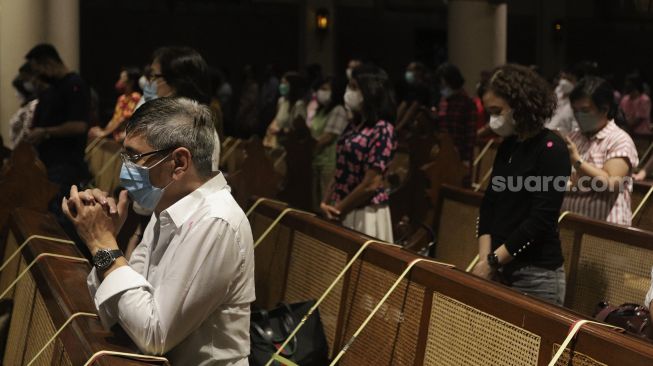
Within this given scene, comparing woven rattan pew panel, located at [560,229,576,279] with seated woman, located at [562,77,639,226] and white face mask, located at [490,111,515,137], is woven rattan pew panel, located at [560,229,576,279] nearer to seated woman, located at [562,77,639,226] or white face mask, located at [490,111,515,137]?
seated woman, located at [562,77,639,226]

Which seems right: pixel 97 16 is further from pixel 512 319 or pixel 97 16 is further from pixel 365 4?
pixel 512 319

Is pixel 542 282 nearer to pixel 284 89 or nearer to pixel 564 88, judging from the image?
pixel 564 88

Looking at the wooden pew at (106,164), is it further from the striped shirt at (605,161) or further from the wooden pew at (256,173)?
the striped shirt at (605,161)

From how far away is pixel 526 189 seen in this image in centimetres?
425

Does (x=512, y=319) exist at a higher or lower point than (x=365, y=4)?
lower

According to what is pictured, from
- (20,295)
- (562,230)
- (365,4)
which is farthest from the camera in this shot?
(365,4)

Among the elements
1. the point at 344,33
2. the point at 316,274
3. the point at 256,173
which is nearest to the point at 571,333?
the point at 316,274

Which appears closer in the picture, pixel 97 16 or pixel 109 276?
pixel 109 276

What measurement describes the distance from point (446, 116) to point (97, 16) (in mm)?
10332

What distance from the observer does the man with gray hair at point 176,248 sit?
270 cm

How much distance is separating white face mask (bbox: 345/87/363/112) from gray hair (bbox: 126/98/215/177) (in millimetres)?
3039

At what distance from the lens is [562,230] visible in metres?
5.36

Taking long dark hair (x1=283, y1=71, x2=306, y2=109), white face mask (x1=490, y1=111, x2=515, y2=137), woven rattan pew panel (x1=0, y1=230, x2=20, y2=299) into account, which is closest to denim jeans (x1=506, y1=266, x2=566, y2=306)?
white face mask (x1=490, y1=111, x2=515, y2=137)

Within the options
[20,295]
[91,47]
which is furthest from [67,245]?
[91,47]
